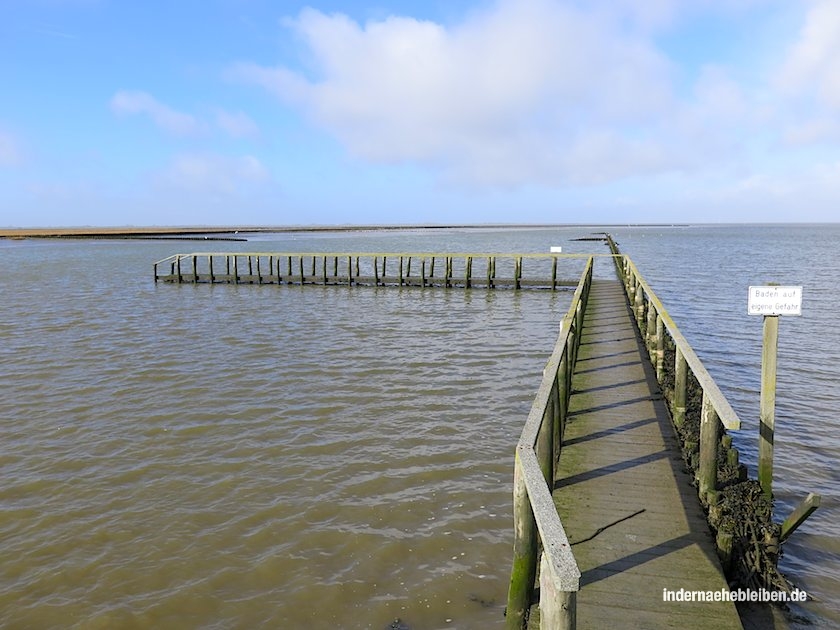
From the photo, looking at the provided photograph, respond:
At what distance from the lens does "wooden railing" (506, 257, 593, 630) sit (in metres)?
2.72

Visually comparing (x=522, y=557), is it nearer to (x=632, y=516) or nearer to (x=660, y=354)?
(x=632, y=516)

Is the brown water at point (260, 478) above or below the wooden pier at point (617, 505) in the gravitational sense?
below

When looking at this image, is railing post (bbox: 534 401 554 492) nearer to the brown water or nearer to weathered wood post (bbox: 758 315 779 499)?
the brown water

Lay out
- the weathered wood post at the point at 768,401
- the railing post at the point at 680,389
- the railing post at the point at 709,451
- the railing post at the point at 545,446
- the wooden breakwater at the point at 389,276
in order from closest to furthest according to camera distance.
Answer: the railing post at the point at 545,446
the railing post at the point at 709,451
the weathered wood post at the point at 768,401
the railing post at the point at 680,389
the wooden breakwater at the point at 389,276

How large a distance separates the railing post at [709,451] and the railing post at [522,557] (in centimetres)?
198

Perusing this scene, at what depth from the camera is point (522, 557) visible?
395cm

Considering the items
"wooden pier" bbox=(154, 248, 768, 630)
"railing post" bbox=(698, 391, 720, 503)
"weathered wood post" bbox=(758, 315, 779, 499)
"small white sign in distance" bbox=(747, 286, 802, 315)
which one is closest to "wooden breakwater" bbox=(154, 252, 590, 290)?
"wooden pier" bbox=(154, 248, 768, 630)

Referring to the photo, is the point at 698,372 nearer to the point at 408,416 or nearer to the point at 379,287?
the point at 408,416

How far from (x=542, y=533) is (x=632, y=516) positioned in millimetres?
2401

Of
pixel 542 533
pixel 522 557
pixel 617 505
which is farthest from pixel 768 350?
pixel 542 533

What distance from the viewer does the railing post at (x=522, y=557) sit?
12.8ft

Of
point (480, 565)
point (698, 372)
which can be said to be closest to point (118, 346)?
point (480, 565)

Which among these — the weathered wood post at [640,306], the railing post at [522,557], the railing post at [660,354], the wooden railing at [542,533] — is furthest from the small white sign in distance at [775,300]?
the weathered wood post at [640,306]

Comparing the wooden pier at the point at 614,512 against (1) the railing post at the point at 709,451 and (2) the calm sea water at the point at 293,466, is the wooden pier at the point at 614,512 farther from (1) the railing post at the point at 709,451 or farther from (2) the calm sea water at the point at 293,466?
(2) the calm sea water at the point at 293,466
